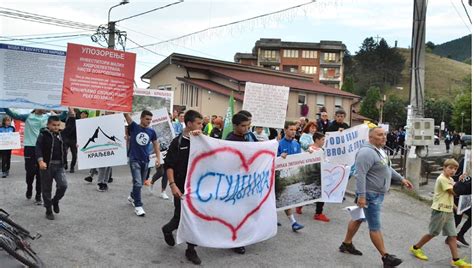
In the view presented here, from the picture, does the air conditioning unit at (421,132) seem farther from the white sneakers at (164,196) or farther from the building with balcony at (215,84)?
the building with balcony at (215,84)

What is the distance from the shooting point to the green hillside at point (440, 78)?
137m

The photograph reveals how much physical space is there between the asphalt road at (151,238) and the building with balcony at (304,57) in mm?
85528

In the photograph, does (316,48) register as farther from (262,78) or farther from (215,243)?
(215,243)

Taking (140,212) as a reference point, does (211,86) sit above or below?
above

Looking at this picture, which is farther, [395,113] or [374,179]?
[395,113]

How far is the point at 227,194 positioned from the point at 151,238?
52.5 inches

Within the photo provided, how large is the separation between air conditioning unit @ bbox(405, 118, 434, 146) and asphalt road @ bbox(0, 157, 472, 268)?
401 centimetres

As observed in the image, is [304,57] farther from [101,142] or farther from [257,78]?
[101,142]

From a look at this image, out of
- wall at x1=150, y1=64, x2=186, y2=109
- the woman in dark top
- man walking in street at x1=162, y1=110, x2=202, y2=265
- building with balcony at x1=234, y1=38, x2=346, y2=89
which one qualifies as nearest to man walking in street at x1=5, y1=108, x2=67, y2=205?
the woman in dark top

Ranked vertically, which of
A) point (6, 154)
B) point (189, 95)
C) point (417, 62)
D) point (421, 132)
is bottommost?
point (6, 154)

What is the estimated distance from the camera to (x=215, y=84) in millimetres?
34438

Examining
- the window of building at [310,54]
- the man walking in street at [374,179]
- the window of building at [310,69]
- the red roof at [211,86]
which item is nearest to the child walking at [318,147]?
the man walking in street at [374,179]

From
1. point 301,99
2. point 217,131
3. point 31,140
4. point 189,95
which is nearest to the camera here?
point 31,140

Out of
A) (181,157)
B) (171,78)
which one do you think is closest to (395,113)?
(171,78)
